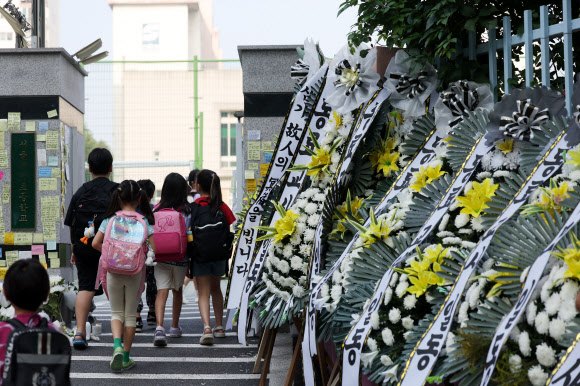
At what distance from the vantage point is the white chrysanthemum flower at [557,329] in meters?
2.42

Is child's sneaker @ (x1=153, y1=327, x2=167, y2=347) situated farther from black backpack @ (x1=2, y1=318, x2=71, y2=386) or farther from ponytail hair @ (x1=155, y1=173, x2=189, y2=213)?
black backpack @ (x1=2, y1=318, x2=71, y2=386)

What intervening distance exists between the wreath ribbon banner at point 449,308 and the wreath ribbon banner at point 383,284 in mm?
400

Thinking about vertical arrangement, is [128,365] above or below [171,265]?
below

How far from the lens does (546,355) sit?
2428mm

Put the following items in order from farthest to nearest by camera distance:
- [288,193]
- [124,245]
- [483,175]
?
[124,245]
[288,193]
[483,175]

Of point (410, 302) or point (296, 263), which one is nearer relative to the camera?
point (410, 302)

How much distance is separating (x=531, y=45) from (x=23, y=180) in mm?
6581

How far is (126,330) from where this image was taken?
6.31 metres

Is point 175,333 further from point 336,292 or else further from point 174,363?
point 336,292

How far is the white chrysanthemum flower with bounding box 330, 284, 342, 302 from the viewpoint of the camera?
148 inches

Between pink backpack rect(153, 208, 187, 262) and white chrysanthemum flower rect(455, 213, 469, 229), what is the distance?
14.3 ft

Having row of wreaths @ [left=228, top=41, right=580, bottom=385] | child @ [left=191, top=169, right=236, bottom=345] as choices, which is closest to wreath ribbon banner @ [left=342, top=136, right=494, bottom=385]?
row of wreaths @ [left=228, top=41, right=580, bottom=385]

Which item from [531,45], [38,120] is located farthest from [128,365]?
[38,120]

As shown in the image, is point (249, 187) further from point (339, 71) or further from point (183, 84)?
point (183, 84)
